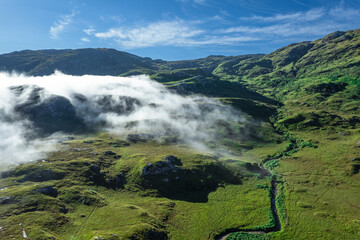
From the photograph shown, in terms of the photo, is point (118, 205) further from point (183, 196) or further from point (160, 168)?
point (160, 168)

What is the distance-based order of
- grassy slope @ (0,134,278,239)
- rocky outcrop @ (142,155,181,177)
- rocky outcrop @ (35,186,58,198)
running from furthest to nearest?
1. rocky outcrop @ (142,155,181,177)
2. rocky outcrop @ (35,186,58,198)
3. grassy slope @ (0,134,278,239)

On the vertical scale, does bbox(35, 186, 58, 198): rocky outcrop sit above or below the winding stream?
above

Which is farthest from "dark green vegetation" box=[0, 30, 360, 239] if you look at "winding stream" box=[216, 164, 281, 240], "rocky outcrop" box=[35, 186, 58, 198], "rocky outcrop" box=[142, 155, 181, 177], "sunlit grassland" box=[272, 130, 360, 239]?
"rocky outcrop" box=[142, 155, 181, 177]

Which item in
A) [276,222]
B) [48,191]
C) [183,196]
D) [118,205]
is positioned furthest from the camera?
[183,196]

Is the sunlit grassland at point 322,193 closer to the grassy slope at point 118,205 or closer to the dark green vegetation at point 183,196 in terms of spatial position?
the dark green vegetation at point 183,196

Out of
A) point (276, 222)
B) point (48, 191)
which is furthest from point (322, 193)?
point (48, 191)

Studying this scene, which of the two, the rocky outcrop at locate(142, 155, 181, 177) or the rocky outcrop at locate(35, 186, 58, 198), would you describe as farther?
the rocky outcrop at locate(142, 155, 181, 177)

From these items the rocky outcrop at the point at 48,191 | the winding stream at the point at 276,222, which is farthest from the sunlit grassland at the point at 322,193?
the rocky outcrop at the point at 48,191

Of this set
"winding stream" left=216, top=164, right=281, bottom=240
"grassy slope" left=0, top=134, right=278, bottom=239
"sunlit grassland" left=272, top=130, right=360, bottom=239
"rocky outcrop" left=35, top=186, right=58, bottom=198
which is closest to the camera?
"grassy slope" left=0, top=134, right=278, bottom=239

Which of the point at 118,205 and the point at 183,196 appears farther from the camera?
the point at 183,196

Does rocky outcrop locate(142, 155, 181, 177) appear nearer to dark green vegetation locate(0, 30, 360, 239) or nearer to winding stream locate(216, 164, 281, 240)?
dark green vegetation locate(0, 30, 360, 239)

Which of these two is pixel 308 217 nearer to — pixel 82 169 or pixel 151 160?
pixel 151 160
